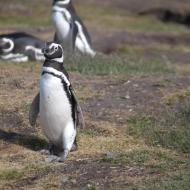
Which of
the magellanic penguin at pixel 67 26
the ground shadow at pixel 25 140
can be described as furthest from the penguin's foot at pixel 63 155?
the magellanic penguin at pixel 67 26

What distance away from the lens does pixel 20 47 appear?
13180mm

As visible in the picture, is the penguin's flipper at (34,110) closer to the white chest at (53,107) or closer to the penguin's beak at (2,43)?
the white chest at (53,107)

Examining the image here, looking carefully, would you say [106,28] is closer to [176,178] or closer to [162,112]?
[162,112]

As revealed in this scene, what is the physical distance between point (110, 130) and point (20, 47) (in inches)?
198

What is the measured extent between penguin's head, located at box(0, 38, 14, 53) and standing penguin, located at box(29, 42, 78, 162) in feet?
17.4

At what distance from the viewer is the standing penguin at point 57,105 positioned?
7719 mm

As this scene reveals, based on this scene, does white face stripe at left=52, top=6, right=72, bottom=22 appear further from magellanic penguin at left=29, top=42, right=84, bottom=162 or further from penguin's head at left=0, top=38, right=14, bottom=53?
magellanic penguin at left=29, top=42, right=84, bottom=162

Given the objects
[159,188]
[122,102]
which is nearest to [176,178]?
[159,188]

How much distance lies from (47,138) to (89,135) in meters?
0.47

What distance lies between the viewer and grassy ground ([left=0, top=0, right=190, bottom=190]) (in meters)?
6.89

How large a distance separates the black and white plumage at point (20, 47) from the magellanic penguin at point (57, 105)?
501cm

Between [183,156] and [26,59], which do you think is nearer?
[183,156]

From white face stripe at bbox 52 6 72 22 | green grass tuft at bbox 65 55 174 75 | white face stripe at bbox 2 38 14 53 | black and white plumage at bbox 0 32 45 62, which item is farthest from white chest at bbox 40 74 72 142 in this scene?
white face stripe at bbox 52 6 72 22

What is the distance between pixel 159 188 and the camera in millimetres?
6457
